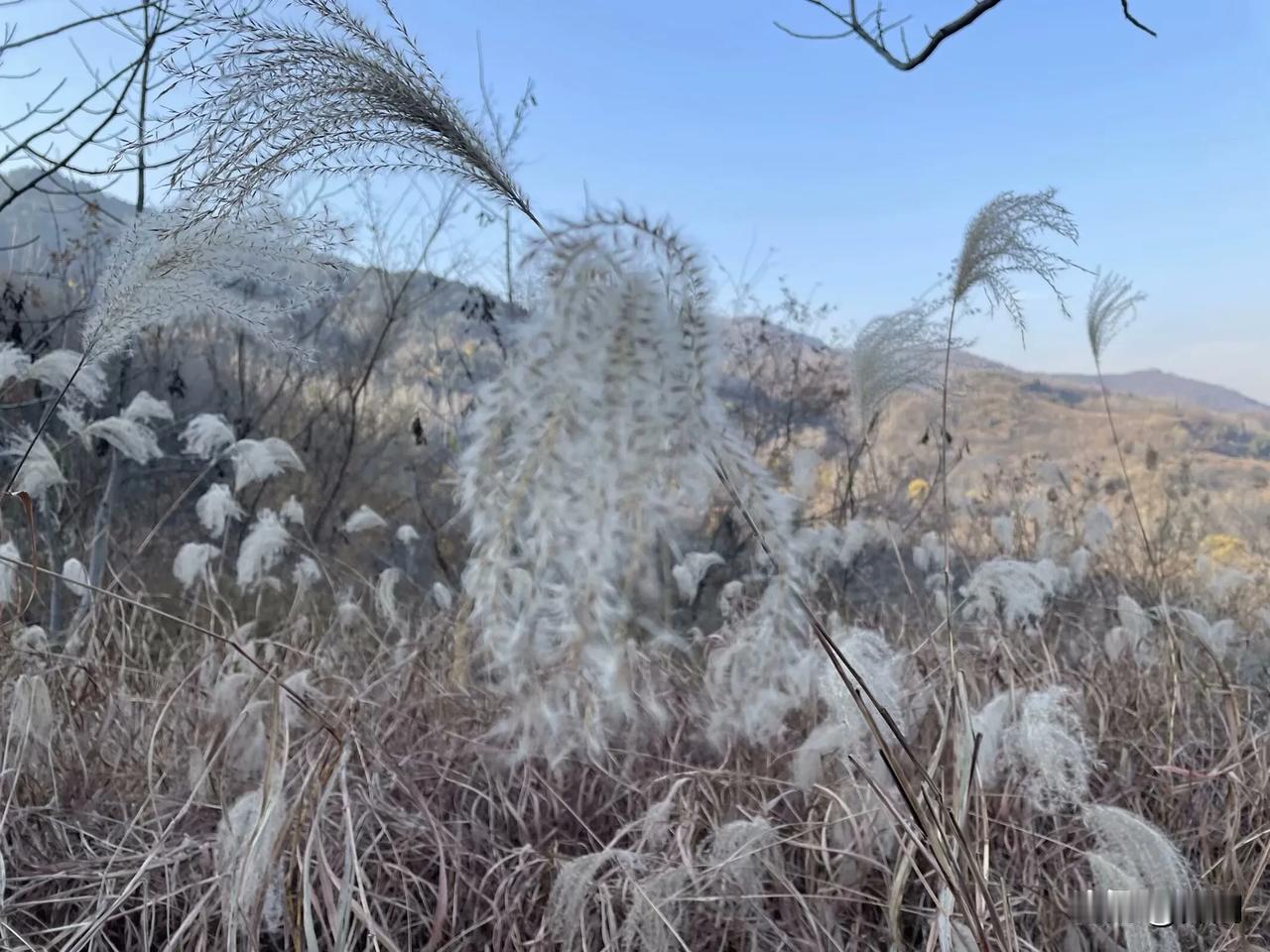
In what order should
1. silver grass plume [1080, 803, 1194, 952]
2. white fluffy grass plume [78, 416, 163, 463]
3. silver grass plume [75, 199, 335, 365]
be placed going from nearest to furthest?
silver grass plume [1080, 803, 1194, 952], silver grass plume [75, 199, 335, 365], white fluffy grass plume [78, 416, 163, 463]

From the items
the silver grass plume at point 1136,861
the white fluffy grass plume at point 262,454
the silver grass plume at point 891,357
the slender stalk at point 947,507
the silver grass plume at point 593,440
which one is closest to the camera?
the silver grass plume at point 593,440

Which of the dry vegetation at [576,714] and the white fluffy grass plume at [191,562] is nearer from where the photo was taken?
the dry vegetation at [576,714]

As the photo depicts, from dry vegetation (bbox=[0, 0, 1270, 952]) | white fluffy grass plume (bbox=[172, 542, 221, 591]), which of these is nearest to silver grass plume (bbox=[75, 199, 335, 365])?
dry vegetation (bbox=[0, 0, 1270, 952])

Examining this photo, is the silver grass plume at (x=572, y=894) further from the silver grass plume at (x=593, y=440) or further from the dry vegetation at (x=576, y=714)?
the silver grass plume at (x=593, y=440)

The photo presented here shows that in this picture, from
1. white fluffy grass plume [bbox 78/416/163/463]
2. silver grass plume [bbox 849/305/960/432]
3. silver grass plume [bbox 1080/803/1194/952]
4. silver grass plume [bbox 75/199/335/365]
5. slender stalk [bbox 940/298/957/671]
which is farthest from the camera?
white fluffy grass plume [bbox 78/416/163/463]

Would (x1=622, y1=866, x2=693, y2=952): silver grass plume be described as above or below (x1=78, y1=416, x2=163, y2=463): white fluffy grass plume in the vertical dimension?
below

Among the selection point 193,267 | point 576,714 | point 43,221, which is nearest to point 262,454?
point 193,267

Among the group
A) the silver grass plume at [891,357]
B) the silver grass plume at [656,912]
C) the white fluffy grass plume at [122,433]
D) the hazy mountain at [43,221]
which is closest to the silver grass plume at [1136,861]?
the silver grass plume at [656,912]

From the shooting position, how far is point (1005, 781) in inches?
77.4

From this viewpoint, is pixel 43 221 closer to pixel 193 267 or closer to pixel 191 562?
pixel 191 562

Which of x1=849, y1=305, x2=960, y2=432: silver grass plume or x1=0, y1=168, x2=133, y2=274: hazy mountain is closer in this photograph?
x1=849, y1=305, x2=960, y2=432: silver grass plume

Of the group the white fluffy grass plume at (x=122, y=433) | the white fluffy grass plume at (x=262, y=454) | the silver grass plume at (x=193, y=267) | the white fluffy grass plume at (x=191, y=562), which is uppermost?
the silver grass plume at (x=193, y=267)

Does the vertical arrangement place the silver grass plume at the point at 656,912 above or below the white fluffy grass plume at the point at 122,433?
below

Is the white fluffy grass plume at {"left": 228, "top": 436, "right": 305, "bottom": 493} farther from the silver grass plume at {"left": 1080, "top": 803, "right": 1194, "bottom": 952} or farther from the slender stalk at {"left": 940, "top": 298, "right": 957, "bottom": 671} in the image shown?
the silver grass plume at {"left": 1080, "top": 803, "right": 1194, "bottom": 952}
